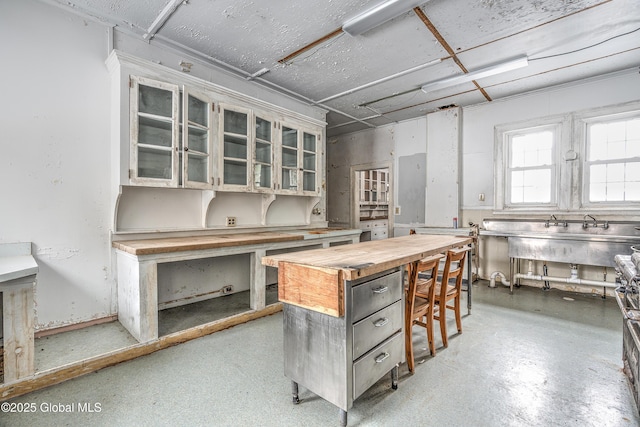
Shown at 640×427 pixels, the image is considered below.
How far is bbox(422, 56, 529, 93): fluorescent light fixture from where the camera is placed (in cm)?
337

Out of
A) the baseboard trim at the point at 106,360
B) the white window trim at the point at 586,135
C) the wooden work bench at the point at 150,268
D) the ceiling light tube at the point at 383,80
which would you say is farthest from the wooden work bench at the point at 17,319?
the white window trim at the point at 586,135

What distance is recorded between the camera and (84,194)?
8.70 ft

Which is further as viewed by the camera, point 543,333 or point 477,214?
point 477,214

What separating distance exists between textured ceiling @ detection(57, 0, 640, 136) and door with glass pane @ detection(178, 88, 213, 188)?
616 mm

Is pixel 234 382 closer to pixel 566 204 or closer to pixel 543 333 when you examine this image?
pixel 543 333

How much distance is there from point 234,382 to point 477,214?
447 cm

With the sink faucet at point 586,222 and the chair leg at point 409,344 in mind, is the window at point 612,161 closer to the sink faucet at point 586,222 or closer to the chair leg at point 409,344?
the sink faucet at point 586,222

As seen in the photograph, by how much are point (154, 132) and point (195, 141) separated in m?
0.40

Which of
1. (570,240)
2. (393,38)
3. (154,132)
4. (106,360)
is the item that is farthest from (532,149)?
(106,360)

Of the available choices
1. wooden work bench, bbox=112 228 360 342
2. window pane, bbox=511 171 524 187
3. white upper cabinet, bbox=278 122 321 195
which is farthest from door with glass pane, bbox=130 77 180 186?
window pane, bbox=511 171 524 187

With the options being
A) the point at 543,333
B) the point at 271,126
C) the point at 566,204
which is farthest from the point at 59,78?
the point at 566,204

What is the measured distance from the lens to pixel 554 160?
424 cm

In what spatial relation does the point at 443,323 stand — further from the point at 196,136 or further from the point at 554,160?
the point at 554,160

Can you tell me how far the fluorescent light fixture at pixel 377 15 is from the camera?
7.72 ft
